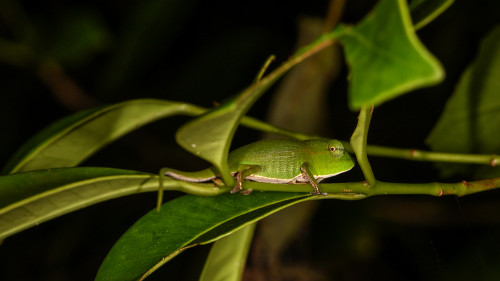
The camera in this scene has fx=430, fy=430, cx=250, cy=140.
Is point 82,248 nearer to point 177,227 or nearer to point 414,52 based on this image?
point 177,227

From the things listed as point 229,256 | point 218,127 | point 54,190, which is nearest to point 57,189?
point 54,190

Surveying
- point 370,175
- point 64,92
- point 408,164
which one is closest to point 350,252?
point 408,164

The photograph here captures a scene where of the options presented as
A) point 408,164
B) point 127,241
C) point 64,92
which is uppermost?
point 64,92

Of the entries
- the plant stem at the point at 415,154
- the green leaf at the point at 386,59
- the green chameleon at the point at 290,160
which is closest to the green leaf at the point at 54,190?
the plant stem at the point at 415,154

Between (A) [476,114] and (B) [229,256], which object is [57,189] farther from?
(A) [476,114]

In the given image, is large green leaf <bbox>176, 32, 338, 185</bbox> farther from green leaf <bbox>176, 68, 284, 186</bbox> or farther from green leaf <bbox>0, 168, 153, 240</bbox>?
green leaf <bbox>0, 168, 153, 240</bbox>

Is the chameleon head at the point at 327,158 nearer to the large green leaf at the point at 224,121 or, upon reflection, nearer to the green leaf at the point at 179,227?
the green leaf at the point at 179,227

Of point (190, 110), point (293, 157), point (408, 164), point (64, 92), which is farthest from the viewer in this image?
point (64, 92)
